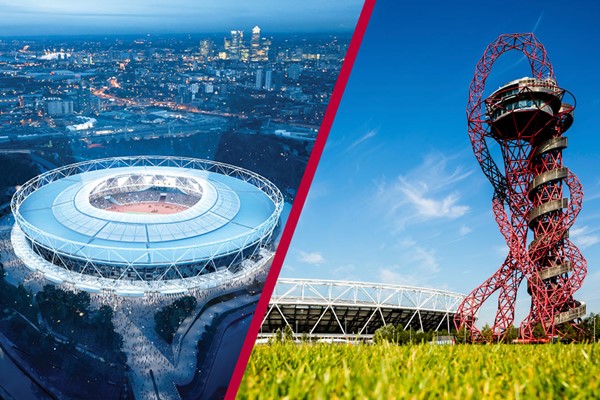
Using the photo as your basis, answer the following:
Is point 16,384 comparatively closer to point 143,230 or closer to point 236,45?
point 143,230

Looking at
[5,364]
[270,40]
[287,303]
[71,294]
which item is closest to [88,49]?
[270,40]

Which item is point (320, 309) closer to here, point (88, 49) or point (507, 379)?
point (507, 379)

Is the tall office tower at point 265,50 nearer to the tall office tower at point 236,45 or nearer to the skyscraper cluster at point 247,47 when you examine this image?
the skyscraper cluster at point 247,47

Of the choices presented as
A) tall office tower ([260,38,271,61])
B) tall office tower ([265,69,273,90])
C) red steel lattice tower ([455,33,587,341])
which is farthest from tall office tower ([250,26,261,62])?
red steel lattice tower ([455,33,587,341])

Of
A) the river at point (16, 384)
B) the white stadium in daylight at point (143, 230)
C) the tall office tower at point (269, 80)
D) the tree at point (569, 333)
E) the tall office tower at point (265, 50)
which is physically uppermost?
the tall office tower at point (265, 50)

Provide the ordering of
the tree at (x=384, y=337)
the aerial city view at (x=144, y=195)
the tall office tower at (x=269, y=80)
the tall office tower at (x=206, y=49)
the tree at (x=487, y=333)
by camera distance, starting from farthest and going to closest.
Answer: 1. the tall office tower at (x=206, y=49)
2. the tall office tower at (x=269, y=80)
3. the tree at (x=487, y=333)
4. the aerial city view at (x=144, y=195)
5. the tree at (x=384, y=337)

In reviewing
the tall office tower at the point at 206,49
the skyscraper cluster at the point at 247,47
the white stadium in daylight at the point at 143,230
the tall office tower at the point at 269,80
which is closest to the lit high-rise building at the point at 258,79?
the tall office tower at the point at 269,80

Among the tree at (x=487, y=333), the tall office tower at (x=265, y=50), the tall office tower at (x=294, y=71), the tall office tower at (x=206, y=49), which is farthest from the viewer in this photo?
the tall office tower at (x=206, y=49)

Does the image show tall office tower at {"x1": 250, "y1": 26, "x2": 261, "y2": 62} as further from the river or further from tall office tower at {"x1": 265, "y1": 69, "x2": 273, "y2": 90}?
the river
